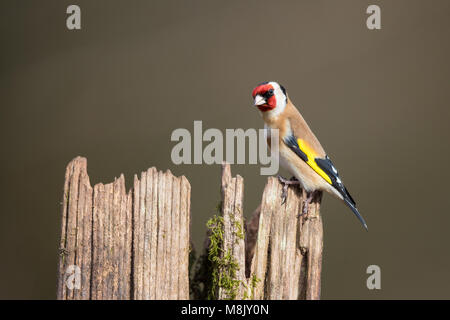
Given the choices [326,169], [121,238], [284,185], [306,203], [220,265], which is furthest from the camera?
[326,169]

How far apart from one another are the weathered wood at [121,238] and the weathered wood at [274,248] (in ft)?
0.88

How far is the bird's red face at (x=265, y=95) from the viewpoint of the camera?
3982 millimetres

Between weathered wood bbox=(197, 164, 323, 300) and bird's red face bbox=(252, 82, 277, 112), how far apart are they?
0.96 meters

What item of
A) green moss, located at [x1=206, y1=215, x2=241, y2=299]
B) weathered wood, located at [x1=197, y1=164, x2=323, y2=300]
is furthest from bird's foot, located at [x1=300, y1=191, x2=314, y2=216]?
green moss, located at [x1=206, y1=215, x2=241, y2=299]

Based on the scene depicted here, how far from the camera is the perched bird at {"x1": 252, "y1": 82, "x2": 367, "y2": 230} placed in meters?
3.93

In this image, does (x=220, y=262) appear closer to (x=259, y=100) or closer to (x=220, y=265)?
(x=220, y=265)

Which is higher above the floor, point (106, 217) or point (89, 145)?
point (89, 145)

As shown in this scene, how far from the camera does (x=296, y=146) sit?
4.05 meters

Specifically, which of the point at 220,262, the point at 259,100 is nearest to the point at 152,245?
the point at 220,262

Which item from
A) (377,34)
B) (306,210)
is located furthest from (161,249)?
(377,34)

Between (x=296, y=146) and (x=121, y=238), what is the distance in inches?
63.5

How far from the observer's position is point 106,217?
9.61 ft
